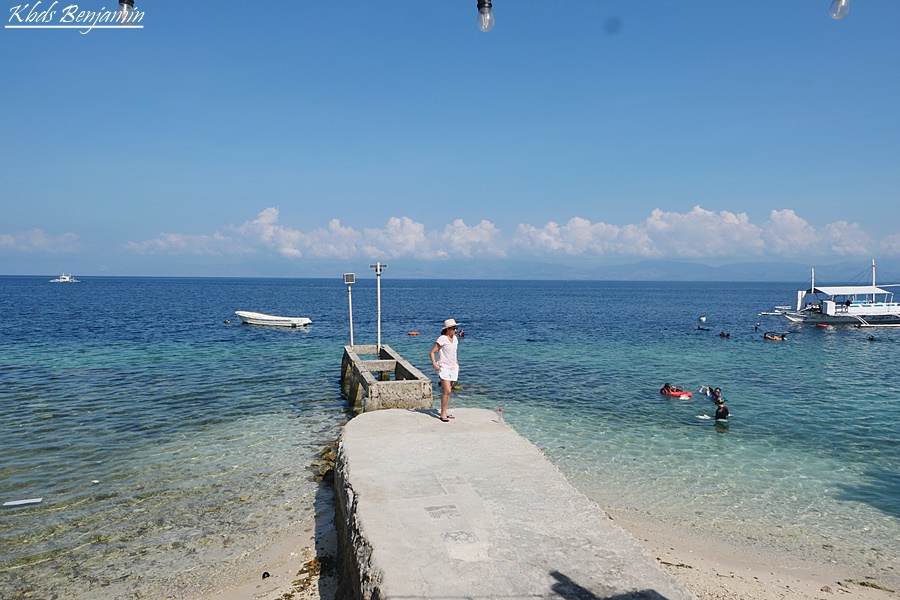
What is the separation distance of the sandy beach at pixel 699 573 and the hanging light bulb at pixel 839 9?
759 cm

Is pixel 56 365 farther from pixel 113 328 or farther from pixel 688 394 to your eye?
pixel 688 394

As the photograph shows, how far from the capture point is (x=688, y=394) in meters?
21.4

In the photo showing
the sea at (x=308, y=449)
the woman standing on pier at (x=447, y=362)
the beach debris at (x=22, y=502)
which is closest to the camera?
the sea at (x=308, y=449)

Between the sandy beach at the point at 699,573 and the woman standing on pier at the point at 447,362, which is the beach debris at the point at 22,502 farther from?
the woman standing on pier at the point at 447,362

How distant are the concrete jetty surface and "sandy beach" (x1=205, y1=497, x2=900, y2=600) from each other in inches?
29.6

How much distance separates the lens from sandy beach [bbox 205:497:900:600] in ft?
26.0

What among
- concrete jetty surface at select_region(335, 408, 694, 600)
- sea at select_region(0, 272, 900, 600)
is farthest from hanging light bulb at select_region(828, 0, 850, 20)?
sea at select_region(0, 272, 900, 600)

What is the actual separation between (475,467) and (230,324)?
49233 mm

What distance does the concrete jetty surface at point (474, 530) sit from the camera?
555 cm

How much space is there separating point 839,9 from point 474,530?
666cm

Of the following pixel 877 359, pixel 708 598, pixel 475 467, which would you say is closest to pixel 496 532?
pixel 475 467

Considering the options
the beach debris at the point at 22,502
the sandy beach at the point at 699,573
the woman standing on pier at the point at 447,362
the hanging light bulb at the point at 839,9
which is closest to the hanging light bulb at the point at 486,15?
the hanging light bulb at the point at 839,9

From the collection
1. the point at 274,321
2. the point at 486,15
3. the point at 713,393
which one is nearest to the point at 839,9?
the point at 486,15

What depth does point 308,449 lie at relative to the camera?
1459 cm
